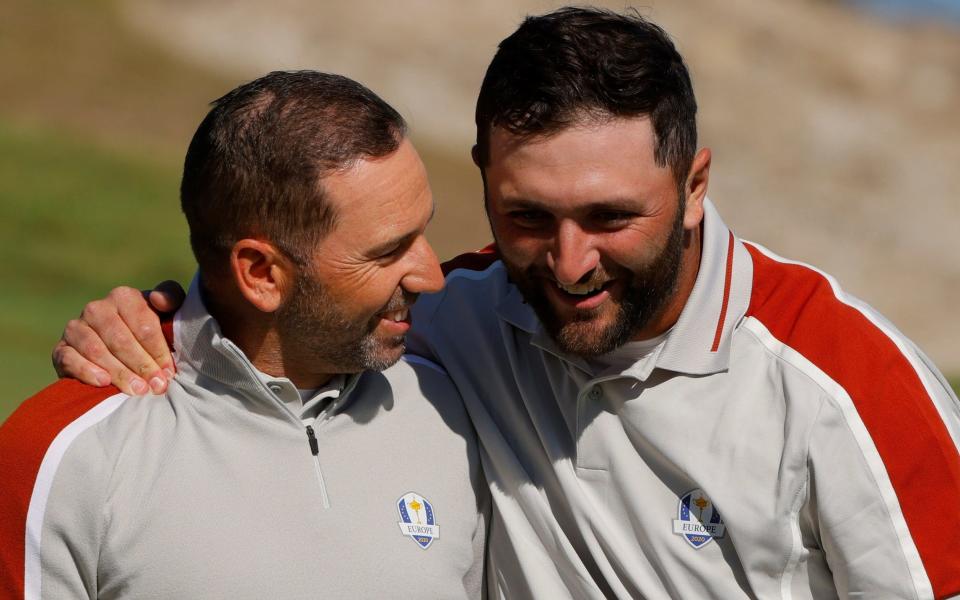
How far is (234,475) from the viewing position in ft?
11.1

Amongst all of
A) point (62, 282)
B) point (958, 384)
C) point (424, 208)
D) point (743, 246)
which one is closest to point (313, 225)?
point (424, 208)

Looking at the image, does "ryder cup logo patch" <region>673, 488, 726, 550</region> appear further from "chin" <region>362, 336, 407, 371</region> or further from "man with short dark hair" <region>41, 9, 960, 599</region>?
"chin" <region>362, 336, 407, 371</region>

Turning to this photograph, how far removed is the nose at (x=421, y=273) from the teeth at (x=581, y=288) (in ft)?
1.10

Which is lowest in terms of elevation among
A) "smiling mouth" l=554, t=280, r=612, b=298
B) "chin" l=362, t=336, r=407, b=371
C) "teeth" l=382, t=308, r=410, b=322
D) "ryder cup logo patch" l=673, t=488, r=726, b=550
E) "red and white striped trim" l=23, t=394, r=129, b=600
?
"ryder cup logo patch" l=673, t=488, r=726, b=550

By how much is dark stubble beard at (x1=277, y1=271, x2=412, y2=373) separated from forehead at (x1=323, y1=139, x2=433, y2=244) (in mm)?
170

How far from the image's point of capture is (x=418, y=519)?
355cm

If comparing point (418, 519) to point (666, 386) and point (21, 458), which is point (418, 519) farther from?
point (21, 458)

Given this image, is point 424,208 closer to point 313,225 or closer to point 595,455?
point 313,225

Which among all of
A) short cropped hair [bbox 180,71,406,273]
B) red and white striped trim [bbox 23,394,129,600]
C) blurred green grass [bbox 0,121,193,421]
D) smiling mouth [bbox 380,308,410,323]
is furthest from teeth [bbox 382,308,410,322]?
blurred green grass [bbox 0,121,193,421]

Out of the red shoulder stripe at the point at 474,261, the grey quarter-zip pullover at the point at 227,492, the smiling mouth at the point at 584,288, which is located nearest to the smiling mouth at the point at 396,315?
the grey quarter-zip pullover at the point at 227,492

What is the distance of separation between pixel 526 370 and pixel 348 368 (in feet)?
1.76

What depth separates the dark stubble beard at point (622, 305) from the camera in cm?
355

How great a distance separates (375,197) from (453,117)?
82.5ft

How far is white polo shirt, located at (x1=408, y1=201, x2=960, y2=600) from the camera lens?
10.8 ft
